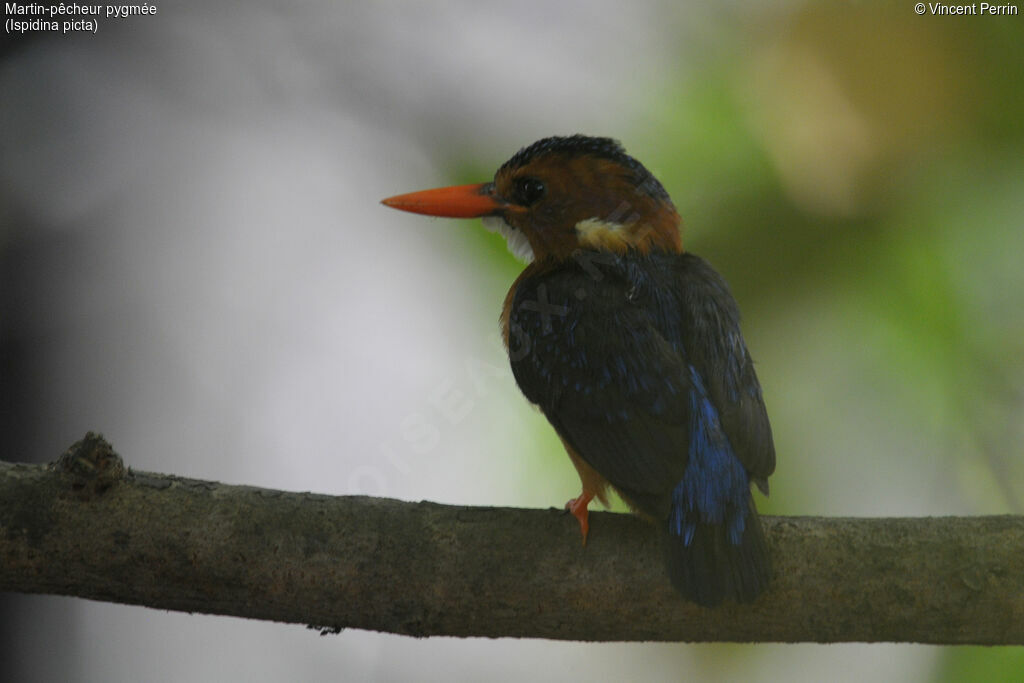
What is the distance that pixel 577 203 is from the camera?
206 centimetres

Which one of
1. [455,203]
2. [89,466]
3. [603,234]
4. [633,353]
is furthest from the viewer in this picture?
[455,203]

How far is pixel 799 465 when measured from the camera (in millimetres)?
2338

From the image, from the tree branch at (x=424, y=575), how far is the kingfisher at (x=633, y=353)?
0.10 meters

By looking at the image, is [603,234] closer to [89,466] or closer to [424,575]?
[424,575]

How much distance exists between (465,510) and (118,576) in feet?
1.85

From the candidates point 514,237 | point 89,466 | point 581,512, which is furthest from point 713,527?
point 89,466

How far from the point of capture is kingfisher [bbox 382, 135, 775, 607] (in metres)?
1.53

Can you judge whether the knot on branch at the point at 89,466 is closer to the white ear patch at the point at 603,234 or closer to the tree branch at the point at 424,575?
the tree branch at the point at 424,575

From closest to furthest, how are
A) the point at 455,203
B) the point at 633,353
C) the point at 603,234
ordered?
the point at 633,353 → the point at 603,234 → the point at 455,203

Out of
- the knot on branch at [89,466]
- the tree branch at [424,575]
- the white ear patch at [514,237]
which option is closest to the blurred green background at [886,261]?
the white ear patch at [514,237]

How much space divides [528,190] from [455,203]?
6.7 inches

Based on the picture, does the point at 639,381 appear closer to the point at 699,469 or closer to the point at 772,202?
the point at 699,469

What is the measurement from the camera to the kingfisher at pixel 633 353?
5.03 feet

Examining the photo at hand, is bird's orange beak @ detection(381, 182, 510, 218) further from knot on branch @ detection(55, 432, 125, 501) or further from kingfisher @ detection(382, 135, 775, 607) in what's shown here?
knot on branch @ detection(55, 432, 125, 501)
